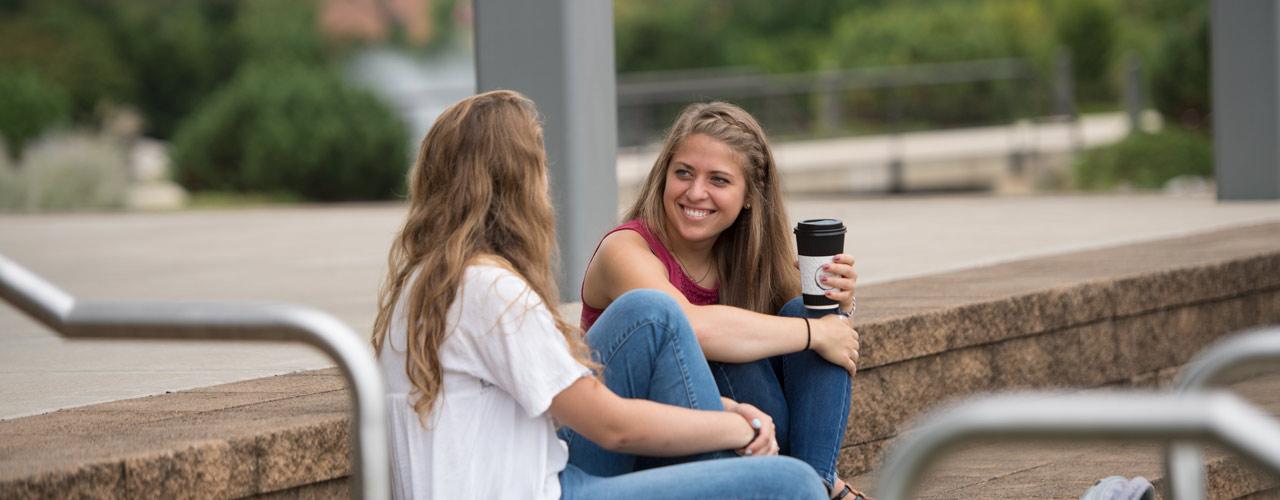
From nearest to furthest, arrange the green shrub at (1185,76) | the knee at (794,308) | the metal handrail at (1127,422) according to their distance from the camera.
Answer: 1. the metal handrail at (1127,422)
2. the knee at (794,308)
3. the green shrub at (1185,76)

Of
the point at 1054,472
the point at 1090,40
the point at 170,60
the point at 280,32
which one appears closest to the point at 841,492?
the point at 1054,472

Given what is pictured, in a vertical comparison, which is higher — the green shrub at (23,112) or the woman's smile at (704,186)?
the woman's smile at (704,186)

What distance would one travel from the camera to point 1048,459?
5.04m

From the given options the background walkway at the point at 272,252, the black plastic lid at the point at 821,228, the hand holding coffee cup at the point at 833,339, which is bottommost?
the background walkway at the point at 272,252

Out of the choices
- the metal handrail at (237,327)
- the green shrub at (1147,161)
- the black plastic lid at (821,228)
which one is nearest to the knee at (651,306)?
the black plastic lid at (821,228)

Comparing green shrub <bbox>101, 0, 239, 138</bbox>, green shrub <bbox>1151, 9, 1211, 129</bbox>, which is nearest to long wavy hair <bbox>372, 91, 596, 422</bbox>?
green shrub <bbox>1151, 9, 1211, 129</bbox>

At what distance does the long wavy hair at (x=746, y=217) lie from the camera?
394 centimetres

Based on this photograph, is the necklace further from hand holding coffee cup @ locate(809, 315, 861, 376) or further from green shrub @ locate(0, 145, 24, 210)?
green shrub @ locate(0, 145, 24, 210)

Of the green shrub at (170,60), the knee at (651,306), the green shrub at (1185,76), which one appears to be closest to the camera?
the knee at (651,306)

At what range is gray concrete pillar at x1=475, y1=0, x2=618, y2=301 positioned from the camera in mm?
5719

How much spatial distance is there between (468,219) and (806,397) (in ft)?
3.76

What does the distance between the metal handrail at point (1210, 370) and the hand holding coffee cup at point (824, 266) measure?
0.99 metres

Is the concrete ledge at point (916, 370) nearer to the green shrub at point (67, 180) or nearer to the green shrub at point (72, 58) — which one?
the green shrub at point (67, 180)

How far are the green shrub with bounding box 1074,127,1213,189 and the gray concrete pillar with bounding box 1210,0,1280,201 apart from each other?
5902 mm
